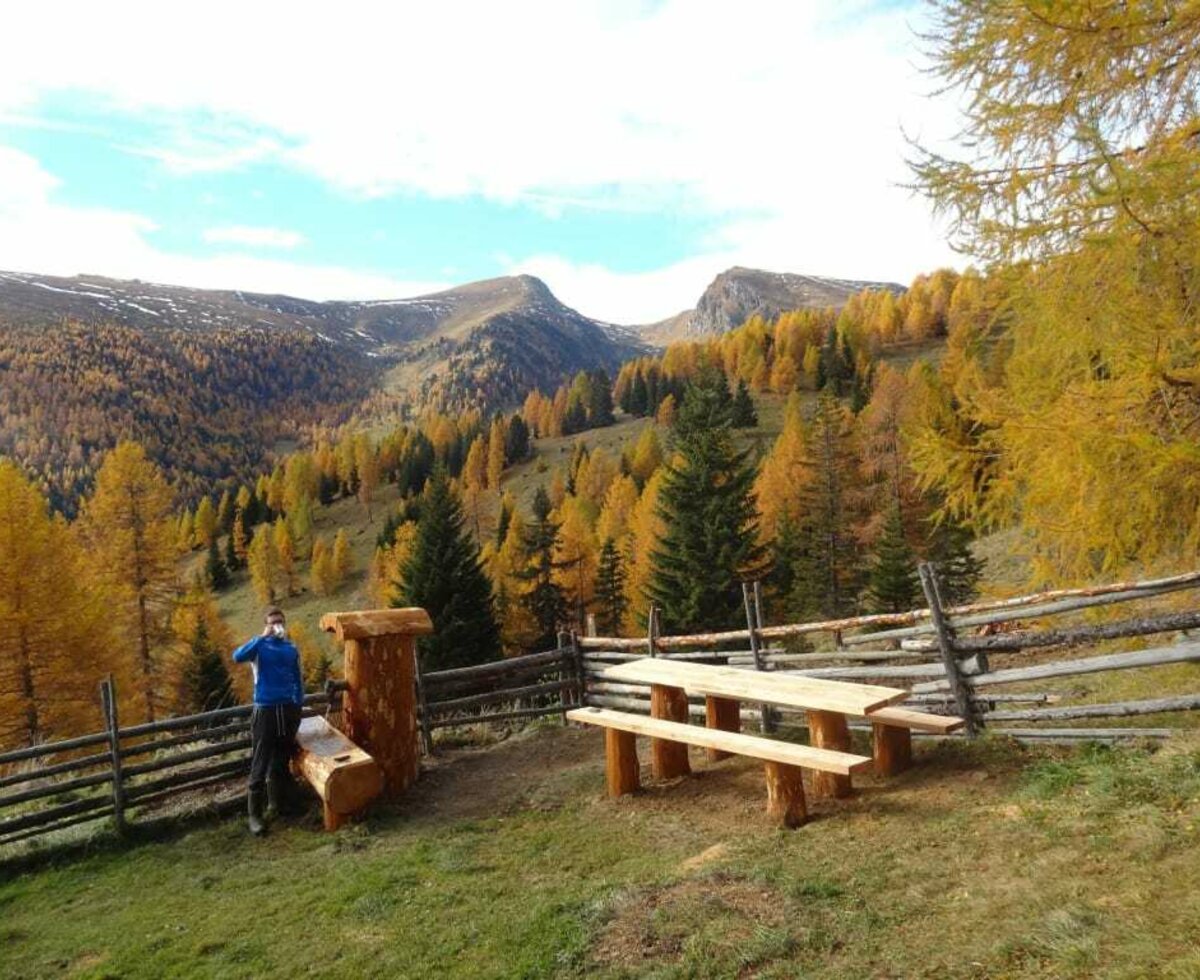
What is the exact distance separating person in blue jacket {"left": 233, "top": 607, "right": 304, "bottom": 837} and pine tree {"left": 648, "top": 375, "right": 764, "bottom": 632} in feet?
72.1

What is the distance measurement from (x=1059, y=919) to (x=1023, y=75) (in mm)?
6427

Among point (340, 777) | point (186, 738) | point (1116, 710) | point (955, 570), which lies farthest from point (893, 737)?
point (955, 570)

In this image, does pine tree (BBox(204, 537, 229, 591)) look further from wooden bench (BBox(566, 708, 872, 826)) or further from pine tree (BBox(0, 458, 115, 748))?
wooden bench (BBox(566, 708, 872, 826))

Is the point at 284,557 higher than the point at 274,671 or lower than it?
higher

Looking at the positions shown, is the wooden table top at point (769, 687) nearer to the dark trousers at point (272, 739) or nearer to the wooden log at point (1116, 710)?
the wooden log at point (1116, 710)

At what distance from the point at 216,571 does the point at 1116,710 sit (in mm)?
81850

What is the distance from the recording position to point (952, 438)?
25.3ft

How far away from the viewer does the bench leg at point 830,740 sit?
600 cm

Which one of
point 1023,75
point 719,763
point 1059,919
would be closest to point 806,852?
point 1059,919

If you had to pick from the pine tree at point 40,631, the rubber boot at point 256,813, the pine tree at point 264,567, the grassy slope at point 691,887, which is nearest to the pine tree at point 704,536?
the pine tree at point 40,631

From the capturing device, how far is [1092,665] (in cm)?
611

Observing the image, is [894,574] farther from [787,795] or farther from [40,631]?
[40,631]

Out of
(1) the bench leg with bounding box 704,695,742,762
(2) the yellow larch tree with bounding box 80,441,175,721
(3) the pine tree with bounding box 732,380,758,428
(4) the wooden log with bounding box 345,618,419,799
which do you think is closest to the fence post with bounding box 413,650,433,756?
(4) the wooden log with bounding box 345,618,419,799

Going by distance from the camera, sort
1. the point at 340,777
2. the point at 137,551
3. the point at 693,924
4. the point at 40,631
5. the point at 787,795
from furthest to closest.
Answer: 1. the point at 137,551
2. the point at 40,631
3. the point at 340,777
4. the point at 787,795
5. the point at 693,924
